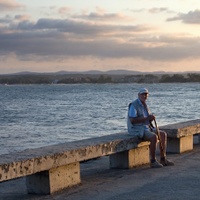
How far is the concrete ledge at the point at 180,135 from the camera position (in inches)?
446

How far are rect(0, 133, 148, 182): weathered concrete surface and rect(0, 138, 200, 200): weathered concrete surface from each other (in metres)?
0.43

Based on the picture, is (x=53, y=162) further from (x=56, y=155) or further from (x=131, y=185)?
(x=131, y=185)

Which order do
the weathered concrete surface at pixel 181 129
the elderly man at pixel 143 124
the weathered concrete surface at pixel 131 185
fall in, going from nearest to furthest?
the weathered concrete surface at pixel 131 185, the elderly man at pixel 143 124, the weathered concrete surface at pixel 181 129

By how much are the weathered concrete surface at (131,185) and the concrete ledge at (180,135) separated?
0.69 meters

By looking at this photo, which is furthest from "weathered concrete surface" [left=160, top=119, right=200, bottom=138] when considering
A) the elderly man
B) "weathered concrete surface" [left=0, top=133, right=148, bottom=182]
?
"weathered concrete surface" [left=0, top=133, right=148, bottom=182]

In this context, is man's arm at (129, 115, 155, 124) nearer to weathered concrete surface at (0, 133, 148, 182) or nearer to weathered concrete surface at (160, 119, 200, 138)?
weathered concrete surface at (0, 133, 148, 182)

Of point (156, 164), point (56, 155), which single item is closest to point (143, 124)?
point (156, 164)

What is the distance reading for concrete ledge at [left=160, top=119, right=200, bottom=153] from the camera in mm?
11320

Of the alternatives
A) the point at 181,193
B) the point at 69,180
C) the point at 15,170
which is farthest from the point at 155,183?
the point at 15,170

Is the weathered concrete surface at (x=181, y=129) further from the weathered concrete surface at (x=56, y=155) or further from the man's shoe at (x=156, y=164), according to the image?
the weathered concrete surface at (x=56, y=155)

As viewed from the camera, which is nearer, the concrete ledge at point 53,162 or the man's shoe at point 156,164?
the concrete ledge at point 53,162

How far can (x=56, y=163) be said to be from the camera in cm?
812

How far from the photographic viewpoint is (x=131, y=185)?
8.66 metres

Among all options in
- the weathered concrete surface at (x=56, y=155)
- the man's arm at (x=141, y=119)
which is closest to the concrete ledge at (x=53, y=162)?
the weathered concrete surface at (x=56, y=155)
